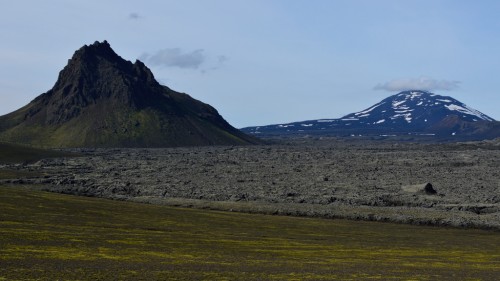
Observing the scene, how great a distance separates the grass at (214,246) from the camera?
1457 inches

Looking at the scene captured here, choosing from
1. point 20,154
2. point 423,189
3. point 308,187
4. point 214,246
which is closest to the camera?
point 214,246

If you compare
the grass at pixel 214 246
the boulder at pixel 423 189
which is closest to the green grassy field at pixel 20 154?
the grass at pixel 214 246

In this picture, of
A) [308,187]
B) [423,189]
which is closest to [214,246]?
[423,189]

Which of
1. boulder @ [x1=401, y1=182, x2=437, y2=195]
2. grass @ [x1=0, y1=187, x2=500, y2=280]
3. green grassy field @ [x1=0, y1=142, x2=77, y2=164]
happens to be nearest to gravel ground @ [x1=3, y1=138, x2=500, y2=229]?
boulder @ [x1=401, y1=182, x2=437, y2=195]

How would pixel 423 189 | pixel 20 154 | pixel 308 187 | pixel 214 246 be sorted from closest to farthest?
pixel 214 246
pixel 423 189
pixel 308 187
pixel 20 154

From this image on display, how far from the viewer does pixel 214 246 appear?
1975 inches

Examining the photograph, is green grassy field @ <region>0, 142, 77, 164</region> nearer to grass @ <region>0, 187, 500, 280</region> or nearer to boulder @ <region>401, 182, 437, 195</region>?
grass @ <region>0, 187, 500, 280</region>

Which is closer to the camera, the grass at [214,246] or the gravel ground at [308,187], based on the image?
the grass at [214,246]

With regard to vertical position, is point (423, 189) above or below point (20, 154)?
below

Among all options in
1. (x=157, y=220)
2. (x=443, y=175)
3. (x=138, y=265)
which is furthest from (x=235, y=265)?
(x=443, y=175)

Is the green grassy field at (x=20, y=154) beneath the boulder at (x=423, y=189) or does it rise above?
above

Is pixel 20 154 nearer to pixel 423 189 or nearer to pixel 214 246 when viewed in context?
pixel 423 189

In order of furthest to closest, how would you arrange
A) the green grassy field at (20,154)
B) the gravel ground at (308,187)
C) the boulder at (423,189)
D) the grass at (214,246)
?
1. the green grassy field at (20,154)
2. the boulder at (423,189)
3. the gravel ground at (308,187)
4. the grass at (214,246)

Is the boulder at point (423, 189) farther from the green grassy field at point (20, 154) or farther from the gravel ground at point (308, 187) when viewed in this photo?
the green grassy field at point (20, 154)
